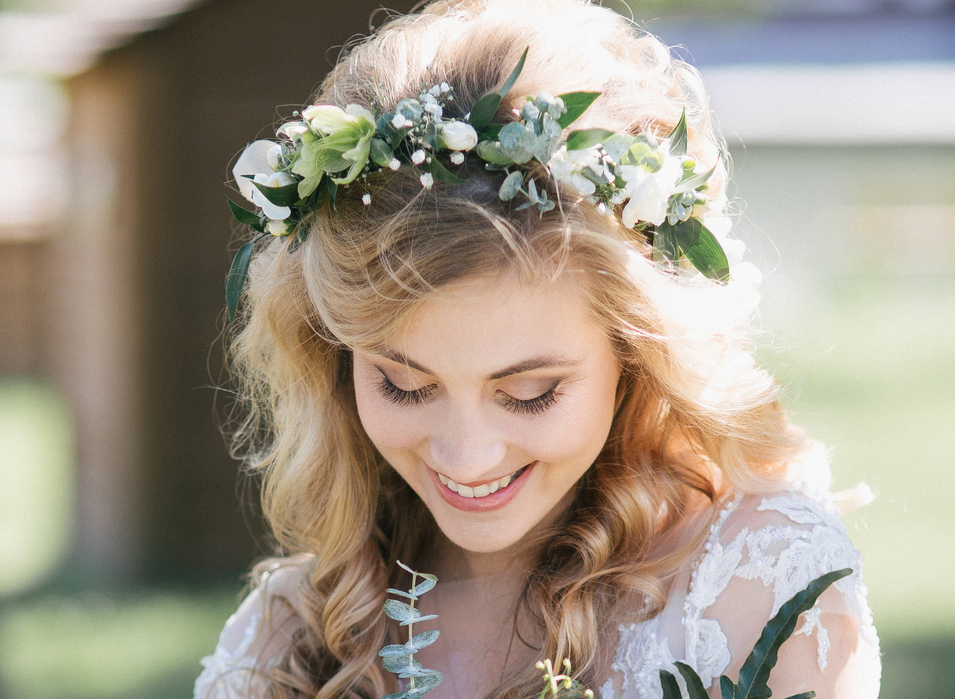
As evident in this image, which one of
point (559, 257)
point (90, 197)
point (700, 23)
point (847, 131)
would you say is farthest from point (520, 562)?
point (700, 23)

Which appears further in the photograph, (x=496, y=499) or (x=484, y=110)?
(x=496, y=499)

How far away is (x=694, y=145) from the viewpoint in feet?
5.84

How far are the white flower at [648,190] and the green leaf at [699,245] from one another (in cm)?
6

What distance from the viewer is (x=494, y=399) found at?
5.30 feet

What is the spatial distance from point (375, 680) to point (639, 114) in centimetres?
120

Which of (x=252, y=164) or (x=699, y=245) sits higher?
(x=252, y=164)

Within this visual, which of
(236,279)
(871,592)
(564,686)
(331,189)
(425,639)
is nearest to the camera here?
(564,686)

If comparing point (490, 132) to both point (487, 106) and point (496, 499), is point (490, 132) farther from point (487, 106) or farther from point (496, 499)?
point (496, 499)

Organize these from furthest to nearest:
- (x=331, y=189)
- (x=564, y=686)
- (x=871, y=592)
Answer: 1. (x=871, y=592)
2. (x=331, y=189)
3. (x=564, y=686)

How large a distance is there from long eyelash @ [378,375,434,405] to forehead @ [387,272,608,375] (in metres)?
0.09

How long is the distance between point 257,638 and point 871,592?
351 cm

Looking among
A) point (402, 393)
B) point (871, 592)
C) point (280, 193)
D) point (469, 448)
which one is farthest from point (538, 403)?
point (871, 592)

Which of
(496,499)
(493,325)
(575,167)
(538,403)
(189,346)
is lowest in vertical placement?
(496,499)

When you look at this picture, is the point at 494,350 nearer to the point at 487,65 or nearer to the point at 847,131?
the point at 487,65
